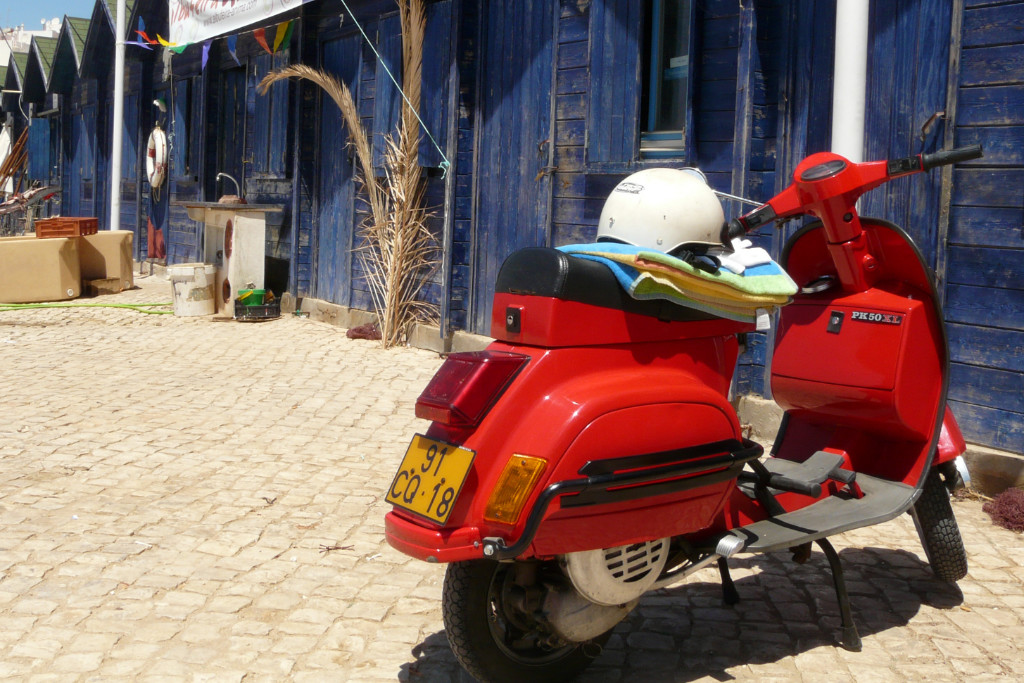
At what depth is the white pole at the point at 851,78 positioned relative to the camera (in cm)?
491

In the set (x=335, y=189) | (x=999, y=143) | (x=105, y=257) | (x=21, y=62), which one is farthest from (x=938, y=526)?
(x=21, y=62)

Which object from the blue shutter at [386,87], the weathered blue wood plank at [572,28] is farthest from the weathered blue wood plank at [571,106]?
the blue shutter at [386,87]

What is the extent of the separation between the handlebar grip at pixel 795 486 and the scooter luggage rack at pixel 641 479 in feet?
1.14

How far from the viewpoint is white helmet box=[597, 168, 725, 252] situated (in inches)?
119

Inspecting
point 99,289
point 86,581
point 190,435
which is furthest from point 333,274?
point 86,581

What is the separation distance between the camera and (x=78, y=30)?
20.4m

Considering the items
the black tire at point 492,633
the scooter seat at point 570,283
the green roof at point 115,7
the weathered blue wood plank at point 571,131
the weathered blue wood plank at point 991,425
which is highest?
the green roof at point 115,7

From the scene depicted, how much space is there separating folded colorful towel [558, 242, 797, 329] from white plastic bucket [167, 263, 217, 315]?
27.9 feet

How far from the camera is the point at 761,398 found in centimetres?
605

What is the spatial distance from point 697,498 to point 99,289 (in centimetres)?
1154

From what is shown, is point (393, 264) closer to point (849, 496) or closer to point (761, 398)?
point (761, 398)

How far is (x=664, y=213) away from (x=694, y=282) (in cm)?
25

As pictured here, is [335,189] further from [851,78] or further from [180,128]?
[851,78]

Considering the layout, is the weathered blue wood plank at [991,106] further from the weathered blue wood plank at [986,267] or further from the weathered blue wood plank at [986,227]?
the weathered blue wood plank at [986,267]
